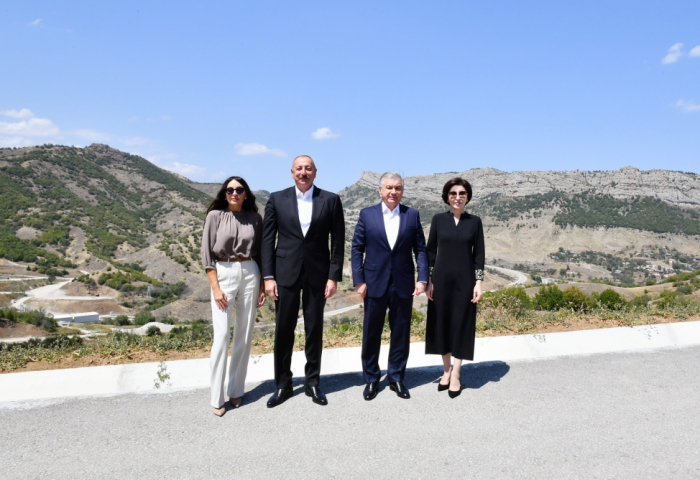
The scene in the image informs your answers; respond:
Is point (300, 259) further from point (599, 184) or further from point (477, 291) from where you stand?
point (599, 184)

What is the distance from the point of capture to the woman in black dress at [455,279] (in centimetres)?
417

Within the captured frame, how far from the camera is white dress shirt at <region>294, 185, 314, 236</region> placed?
3928 millimetres

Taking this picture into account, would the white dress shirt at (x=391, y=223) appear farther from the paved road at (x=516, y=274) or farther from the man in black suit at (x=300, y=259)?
the paved road at (x=516, y=274)

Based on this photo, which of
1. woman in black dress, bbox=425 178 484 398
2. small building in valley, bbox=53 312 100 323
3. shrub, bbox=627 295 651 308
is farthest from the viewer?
small building in valley, bbox=53 312 100 323

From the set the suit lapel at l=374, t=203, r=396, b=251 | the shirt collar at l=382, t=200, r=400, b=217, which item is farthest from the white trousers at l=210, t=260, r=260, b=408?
the shirt collar at l=382, t=200, r=400, b=217

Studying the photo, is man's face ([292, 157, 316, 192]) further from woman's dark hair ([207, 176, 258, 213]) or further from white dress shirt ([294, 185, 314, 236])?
woman's dark hair ([207, 176, 258, 213])

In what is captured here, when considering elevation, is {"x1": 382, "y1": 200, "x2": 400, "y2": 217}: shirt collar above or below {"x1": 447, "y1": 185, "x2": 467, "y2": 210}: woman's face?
below

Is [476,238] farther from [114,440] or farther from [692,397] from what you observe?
[114,440]

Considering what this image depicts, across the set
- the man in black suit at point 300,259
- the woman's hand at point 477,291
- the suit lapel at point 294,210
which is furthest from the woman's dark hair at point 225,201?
the woman's hand at point 477,291

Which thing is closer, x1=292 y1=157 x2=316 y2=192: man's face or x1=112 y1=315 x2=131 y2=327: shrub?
x1=292 y1=157 x2=316 y2=192: man's face

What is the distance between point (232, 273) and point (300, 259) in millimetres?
584

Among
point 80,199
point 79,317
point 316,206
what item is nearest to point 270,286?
point 316,206

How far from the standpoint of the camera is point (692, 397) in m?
3.92

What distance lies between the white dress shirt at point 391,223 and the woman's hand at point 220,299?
5.03 ft
